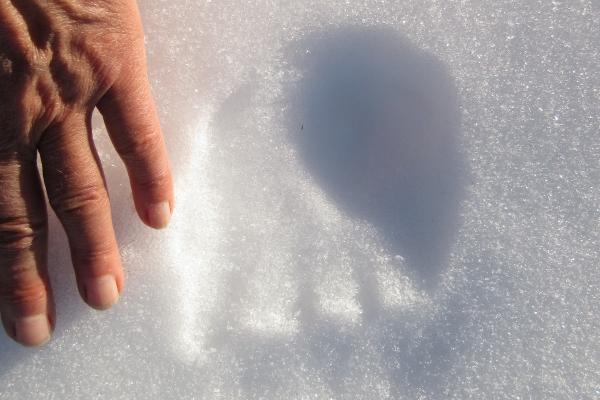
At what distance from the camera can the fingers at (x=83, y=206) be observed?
708 millimetres

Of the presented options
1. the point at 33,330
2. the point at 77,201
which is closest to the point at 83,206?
the point at 77,201

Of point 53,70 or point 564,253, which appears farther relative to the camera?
point 564,253

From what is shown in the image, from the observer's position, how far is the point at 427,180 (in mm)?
885

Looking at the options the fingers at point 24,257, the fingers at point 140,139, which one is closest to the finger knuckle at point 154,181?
the fingers at point 140,139

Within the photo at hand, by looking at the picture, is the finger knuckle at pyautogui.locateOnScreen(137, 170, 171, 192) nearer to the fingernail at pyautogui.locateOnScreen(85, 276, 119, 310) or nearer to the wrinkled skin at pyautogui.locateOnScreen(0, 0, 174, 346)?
the wrinkled skin at pyautogui.locateOnScreen(0, 0, 174, 346)

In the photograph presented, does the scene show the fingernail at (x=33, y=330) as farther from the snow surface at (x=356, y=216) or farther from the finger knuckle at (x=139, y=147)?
the finger knuckle at (x=139, y=147)

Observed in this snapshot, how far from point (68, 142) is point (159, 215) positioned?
188 mm

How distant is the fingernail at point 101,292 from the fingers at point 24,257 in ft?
0.22

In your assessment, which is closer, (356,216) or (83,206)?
(83,206)

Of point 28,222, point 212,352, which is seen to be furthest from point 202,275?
point 28,222

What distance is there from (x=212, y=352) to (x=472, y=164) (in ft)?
1.95

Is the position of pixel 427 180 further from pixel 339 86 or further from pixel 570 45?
pixel 570 45

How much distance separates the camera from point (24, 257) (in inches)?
28.8

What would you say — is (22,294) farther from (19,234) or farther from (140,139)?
(140,139)
